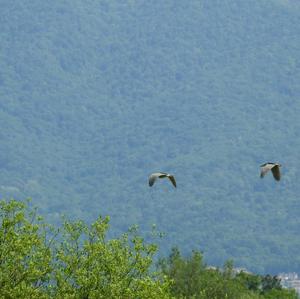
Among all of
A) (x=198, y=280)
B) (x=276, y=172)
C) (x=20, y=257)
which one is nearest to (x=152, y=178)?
(x=276, y=172)

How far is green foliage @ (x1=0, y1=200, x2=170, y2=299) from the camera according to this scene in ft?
126

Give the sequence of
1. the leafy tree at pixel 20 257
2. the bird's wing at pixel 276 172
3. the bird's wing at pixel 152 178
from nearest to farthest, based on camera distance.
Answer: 1. the bird's wing at pixel 276 172
2. the bird's wing at pixel 152 178
3. the leafy tree at pixel 20 257

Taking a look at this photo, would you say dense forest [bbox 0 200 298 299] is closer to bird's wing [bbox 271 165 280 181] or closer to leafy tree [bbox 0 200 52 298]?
leafy tree [bbox 0 200 52 298]

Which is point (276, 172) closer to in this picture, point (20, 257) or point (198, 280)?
point (20, 257)

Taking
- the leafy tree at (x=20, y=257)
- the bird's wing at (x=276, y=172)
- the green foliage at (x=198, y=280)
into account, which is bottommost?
the bird's wing at (x=276, y=172)

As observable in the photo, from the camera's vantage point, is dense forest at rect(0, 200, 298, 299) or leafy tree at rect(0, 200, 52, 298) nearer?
leafy tree at rect(0, 200, 52, 298)

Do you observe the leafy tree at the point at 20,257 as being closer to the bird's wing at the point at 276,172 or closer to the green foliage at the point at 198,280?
the bird's wing at the point at 276,172

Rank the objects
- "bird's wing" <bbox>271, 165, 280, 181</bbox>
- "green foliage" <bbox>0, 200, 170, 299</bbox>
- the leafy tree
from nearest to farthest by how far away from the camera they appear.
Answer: "bird's wing" <bbox>271, 165, 280, 181</bbox> < the leafy tree < "green foliage" <bbox>0, 200, 170, 299</bbox>

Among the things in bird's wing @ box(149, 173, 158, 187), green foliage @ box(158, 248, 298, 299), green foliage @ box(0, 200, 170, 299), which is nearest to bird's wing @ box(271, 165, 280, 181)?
bird's wing @ box(149, 173, 158, 187)

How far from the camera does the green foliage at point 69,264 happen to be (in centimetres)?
3831

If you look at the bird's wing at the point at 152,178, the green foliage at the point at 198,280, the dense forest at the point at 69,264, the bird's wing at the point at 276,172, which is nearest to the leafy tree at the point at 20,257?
the dense forest at the point at 69,264

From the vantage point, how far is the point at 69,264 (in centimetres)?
4106

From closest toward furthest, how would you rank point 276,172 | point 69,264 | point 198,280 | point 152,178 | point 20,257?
point 276,172
point 152,178
point 20,257
point 69,264
point 198,280

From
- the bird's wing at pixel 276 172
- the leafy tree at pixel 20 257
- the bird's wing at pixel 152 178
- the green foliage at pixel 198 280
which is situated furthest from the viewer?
the green foliage at pixel 198 280
